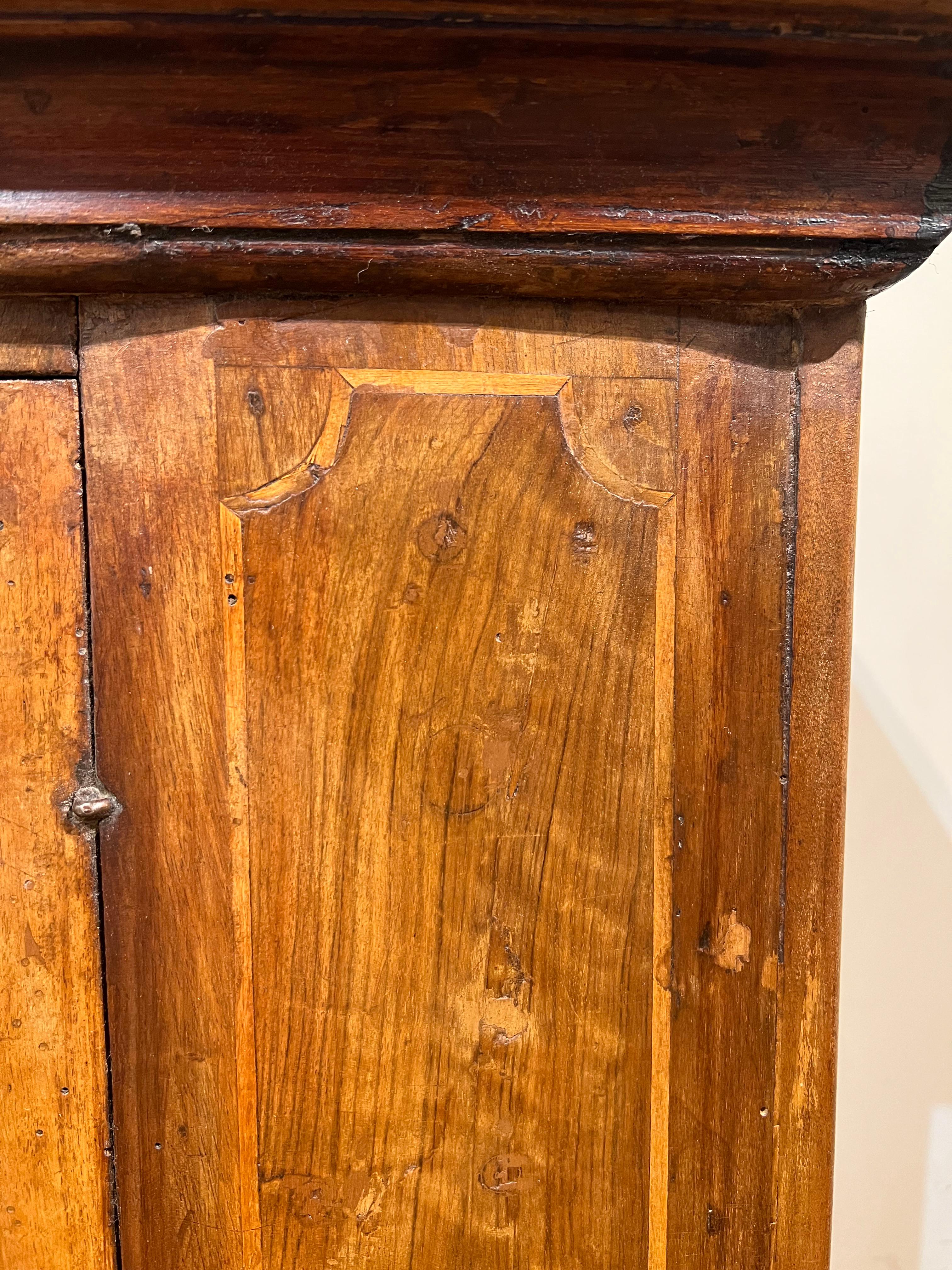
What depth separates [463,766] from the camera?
0.65 metres

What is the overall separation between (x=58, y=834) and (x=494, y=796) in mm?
299

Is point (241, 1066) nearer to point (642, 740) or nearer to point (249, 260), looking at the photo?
point (642, 740)

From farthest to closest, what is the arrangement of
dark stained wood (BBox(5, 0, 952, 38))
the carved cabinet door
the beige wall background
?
the beige wall background < the carved cabinet door < dark stained wood (BBox(5, 0, 952, 38))

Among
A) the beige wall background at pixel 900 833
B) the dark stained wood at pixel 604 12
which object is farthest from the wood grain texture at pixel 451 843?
the beige wall background at pixel 900 833

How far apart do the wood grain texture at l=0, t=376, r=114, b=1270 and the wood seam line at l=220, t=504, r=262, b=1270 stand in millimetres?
94

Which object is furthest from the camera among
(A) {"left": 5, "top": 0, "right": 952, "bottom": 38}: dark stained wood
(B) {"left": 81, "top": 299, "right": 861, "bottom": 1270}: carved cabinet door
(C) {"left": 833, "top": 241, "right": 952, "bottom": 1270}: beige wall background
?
(C) {"left": 833, "top": 241, "right": 952, "bottom": 1270}: beige wall background

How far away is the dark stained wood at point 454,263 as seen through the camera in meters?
0.59

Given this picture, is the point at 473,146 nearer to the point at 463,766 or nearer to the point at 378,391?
the point at 378,391

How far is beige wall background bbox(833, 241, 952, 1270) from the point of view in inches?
46.4

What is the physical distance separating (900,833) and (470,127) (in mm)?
1029

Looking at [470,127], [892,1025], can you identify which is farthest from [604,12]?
[892,1025]

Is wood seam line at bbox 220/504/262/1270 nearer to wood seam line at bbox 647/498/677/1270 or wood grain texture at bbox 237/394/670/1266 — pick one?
wood grain texture at bbox 237/394/670/1266

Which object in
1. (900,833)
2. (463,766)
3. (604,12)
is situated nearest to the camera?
(604,12)

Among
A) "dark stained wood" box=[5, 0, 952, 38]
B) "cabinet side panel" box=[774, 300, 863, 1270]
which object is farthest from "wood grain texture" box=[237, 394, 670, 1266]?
"dark stained wood" box=[5, 0, 952, 38]
